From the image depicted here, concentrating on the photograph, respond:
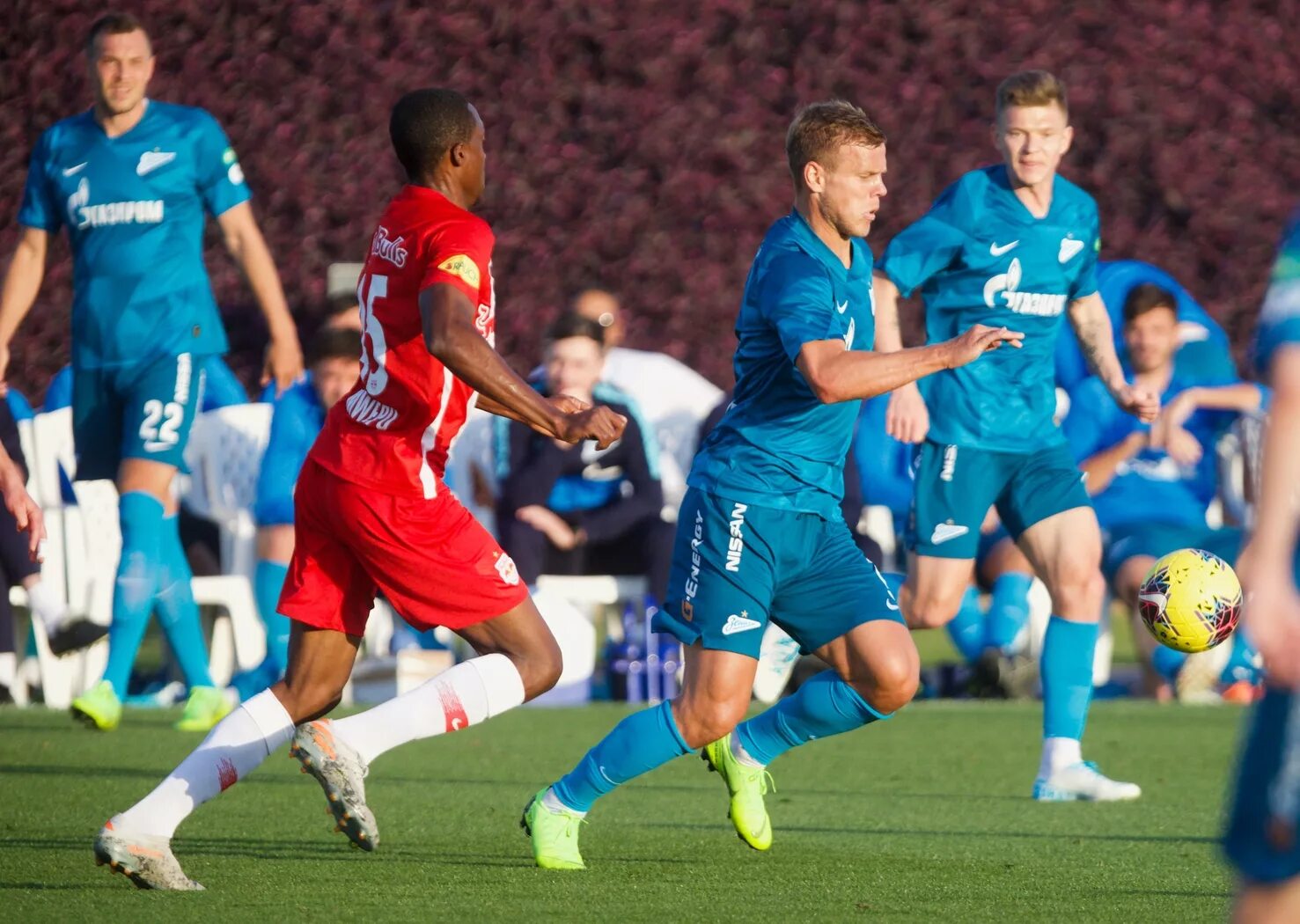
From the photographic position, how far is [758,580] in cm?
509

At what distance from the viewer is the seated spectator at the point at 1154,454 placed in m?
9.47

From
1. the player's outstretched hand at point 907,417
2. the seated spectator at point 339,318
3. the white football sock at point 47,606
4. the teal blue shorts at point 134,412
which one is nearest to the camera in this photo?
the player's outstretched hand at point 907,417

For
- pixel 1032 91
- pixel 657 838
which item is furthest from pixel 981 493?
pixel 657 838

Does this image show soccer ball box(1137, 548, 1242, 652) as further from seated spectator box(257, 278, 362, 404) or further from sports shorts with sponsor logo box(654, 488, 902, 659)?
seated spectator box(257, 278, 362, 404)

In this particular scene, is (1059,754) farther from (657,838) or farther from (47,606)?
(47,606)

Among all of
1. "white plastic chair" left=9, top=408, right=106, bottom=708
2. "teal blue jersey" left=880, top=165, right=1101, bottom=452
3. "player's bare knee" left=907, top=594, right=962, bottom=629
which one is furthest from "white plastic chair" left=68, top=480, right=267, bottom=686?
"teal blue jersey" left=880, top=165, right=1101, bottom=452

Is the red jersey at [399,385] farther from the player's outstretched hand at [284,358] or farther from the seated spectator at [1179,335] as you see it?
the seated spectator at [1179,335]

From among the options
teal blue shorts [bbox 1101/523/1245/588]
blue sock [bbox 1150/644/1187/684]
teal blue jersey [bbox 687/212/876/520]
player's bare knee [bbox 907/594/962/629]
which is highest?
teal blue jersey [bbox 687/212/876/520]

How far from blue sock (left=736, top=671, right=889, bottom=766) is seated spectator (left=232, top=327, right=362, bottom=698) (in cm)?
416

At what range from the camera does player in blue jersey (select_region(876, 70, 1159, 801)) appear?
6.69m

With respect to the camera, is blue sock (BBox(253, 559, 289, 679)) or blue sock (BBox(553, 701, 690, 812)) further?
blue sock (BBox(253, 559, 289, 679))

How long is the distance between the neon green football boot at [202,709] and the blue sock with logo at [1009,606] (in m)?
3.49

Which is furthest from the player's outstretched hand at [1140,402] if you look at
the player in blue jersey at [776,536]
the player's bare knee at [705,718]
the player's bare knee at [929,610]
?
the player's bare knee at [705,718]

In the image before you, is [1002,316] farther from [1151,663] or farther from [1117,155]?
[1117,155]
